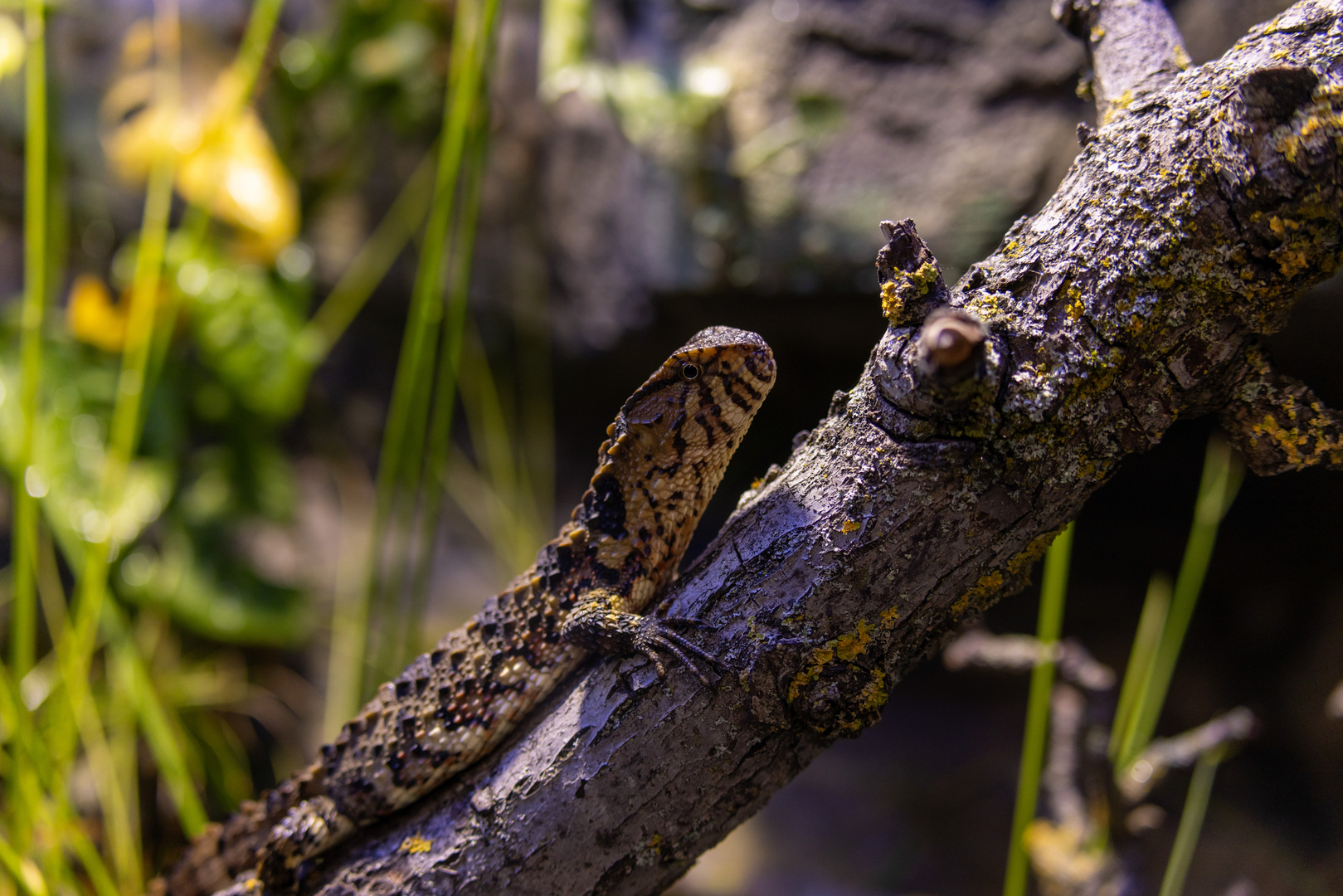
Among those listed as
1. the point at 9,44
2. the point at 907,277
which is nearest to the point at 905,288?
the point at 907,277

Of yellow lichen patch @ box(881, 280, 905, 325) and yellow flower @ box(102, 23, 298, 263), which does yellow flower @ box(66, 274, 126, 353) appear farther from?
yellow lichen patch @ box(881, 280, 905, 325)

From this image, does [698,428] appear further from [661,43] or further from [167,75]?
[167,75]

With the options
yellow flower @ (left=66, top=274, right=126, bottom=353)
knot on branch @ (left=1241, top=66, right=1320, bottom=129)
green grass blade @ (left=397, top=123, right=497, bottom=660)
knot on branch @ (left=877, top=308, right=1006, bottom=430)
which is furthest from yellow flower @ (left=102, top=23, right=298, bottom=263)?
knot on branch @ (left=1241, top=66, right=1320, bottom=129)

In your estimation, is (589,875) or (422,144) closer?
(589,875)

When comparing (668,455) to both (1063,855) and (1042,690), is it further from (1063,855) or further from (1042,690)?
(1063,855)

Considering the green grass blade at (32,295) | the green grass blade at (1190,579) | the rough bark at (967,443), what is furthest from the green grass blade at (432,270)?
the green grass blade at (1190,579)

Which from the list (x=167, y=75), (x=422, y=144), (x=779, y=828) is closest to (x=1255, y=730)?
(x=779, y=828)

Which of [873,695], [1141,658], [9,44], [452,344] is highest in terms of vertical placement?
[9,44]
